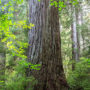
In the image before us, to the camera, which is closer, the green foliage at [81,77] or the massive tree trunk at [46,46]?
the massive tree trunk at [46,46]

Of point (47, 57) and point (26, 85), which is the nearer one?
point (26, 85)

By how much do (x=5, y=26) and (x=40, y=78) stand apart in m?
1.89

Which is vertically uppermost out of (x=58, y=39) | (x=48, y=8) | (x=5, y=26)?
(x=48, y=8)

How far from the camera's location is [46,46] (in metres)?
3.90

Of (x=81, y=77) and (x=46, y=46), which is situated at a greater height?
(x=46, y=46)

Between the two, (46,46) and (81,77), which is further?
(81,77)

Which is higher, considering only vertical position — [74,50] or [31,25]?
[31,25]

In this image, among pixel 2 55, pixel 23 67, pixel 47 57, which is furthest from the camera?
pixel 2 55

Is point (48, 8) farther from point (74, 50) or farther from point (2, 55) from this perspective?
point (74, 50)

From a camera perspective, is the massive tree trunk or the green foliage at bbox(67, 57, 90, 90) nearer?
the massive tree trunk

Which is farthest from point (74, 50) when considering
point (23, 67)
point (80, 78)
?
point (23, 67)

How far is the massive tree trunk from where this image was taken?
3.65 metres

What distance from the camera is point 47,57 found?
381 cm

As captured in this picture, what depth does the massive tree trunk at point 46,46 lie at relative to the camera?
12.0ft
